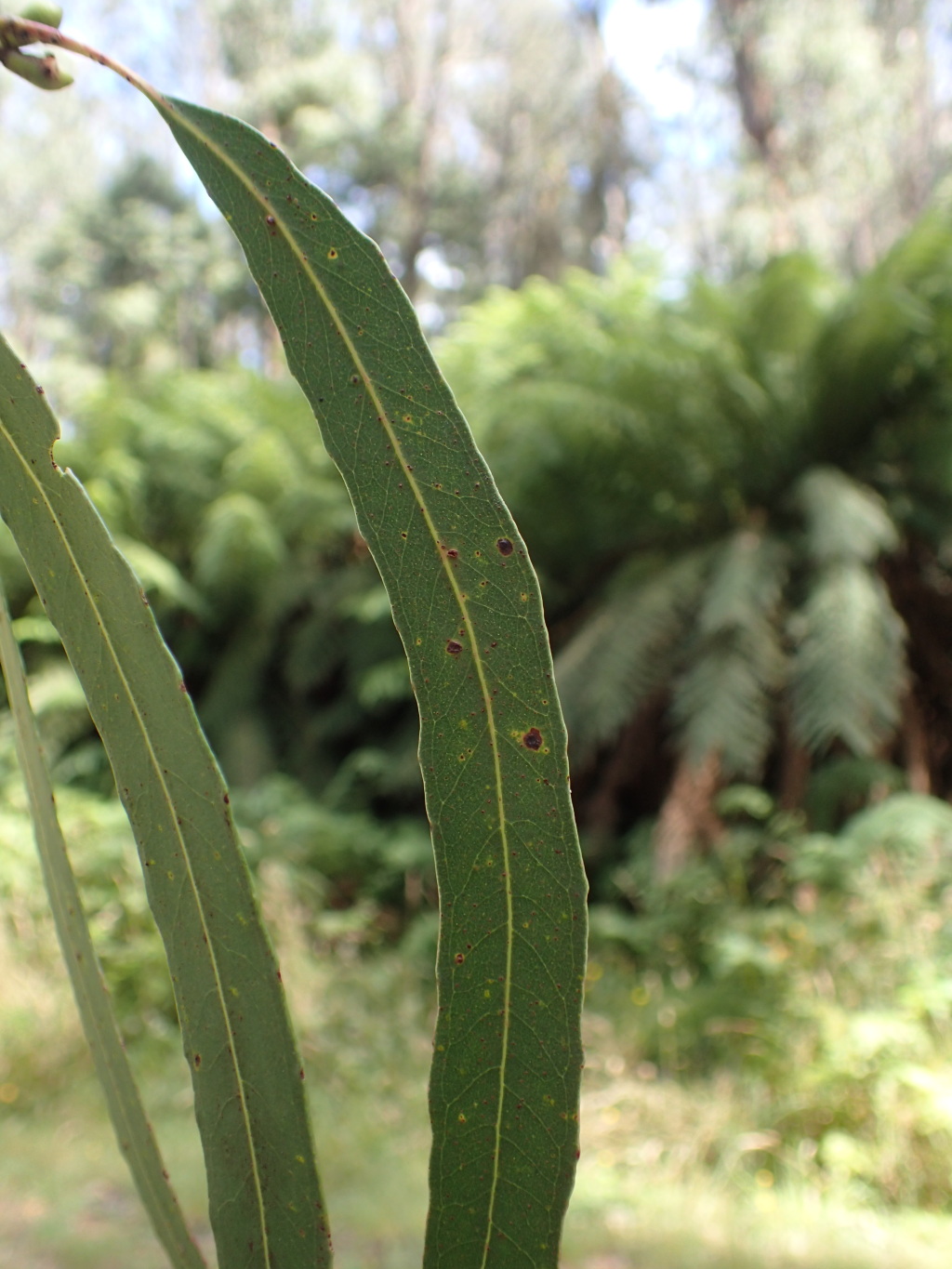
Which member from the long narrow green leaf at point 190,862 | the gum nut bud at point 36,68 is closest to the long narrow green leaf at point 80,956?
the long narrow green leaf at point 190,862

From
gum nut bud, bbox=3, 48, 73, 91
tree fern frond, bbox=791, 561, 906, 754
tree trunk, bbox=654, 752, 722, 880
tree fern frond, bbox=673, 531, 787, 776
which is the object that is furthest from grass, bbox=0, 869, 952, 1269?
gum nut bud, bbox=3, 48, 73, 91

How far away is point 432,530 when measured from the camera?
32 centimetres

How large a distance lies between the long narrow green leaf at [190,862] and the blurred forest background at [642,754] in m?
1.34

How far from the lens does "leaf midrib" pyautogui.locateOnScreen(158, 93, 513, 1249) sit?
31cm

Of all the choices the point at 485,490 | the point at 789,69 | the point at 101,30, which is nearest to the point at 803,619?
the point at 485,490

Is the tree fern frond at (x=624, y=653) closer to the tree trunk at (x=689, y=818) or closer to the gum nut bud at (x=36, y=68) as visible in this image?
the tree trunk at (x=689, y=818)

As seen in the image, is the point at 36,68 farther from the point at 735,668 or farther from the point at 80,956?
the point at 735,668

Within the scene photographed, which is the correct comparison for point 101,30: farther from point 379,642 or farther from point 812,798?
point 812,798

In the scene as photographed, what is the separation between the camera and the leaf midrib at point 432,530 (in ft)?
1.02

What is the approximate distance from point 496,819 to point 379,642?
3.26 m

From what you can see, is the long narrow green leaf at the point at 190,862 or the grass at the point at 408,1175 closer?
the long narrow green leaf at the point at 190,862

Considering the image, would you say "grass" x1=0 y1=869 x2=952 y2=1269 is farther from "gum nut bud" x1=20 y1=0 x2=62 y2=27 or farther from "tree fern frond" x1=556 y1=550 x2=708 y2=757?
"gum nut bud" x1=20 y1=0 x2=62 y2=27

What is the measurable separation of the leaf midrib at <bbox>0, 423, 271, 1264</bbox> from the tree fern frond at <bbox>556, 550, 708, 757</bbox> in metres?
2.29

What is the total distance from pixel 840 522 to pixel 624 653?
609mm
